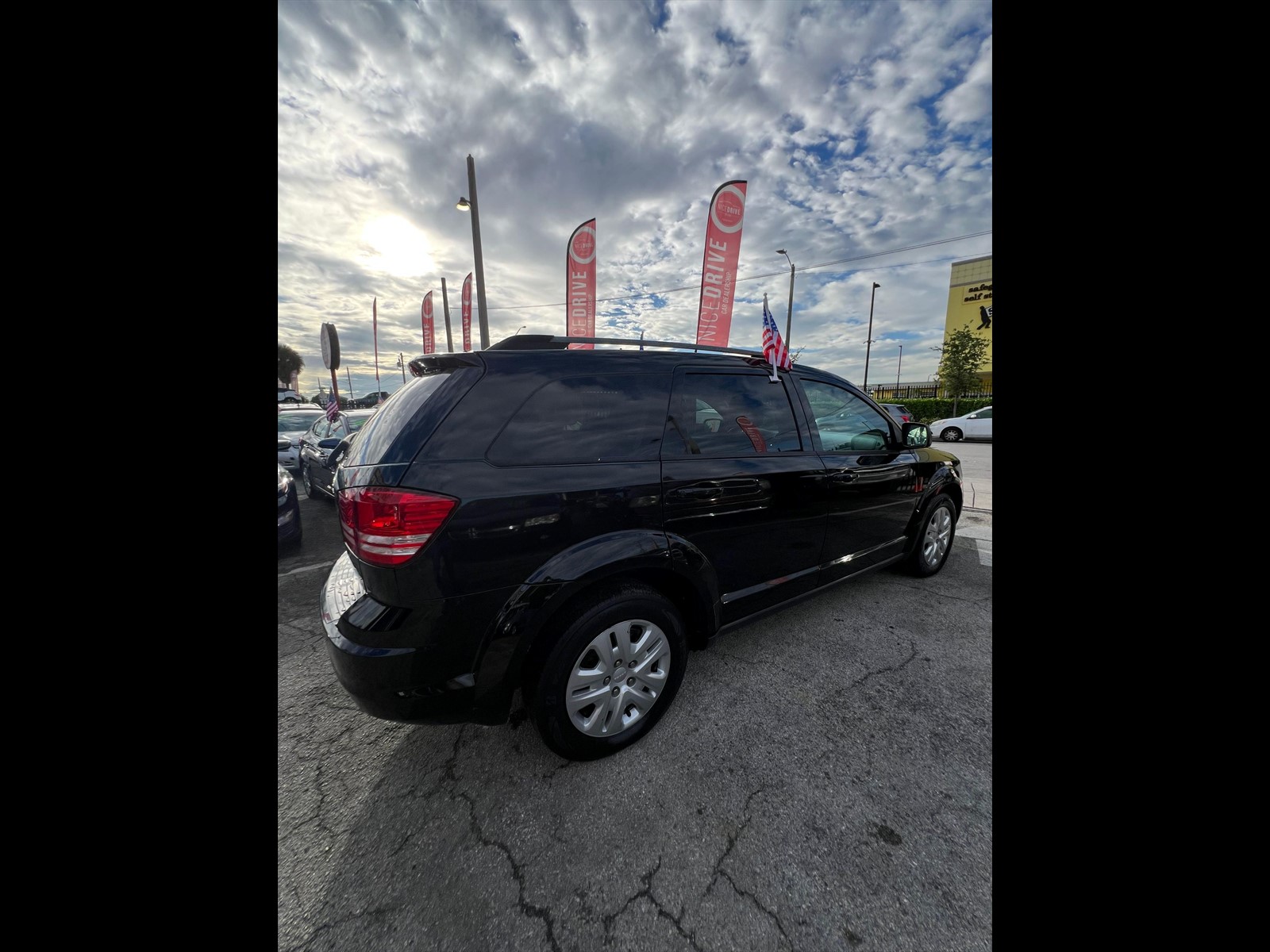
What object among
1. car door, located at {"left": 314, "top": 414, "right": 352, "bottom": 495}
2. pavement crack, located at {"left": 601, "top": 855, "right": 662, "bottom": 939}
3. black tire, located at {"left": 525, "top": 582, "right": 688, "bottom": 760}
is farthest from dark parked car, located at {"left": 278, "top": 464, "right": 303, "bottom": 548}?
pavement crack, located at {"left": 601, "top": 855, "right": 662, "bottom": 939}

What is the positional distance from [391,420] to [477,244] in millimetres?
9305

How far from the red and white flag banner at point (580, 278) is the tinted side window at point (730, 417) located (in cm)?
965

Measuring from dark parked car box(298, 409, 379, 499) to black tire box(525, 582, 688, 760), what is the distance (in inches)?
224

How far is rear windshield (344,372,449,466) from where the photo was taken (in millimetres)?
1856

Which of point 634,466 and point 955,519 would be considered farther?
point 955,519

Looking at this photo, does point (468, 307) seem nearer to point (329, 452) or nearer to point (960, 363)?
point (329, 452)

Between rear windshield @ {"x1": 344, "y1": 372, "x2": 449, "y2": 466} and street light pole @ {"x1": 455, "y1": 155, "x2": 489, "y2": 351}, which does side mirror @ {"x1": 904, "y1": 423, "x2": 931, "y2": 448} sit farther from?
street light pole @ {"x1": 455, "y1": 155, "x2": 489, "y2": 351}

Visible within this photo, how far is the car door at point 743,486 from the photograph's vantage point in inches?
88.4

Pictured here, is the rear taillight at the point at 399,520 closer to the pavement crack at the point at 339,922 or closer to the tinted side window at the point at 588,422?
the tinted side window at the point at 588,422

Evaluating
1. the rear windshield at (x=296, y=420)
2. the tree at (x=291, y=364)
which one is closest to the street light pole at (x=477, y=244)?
the rear windshield at (x=296, y=420)
